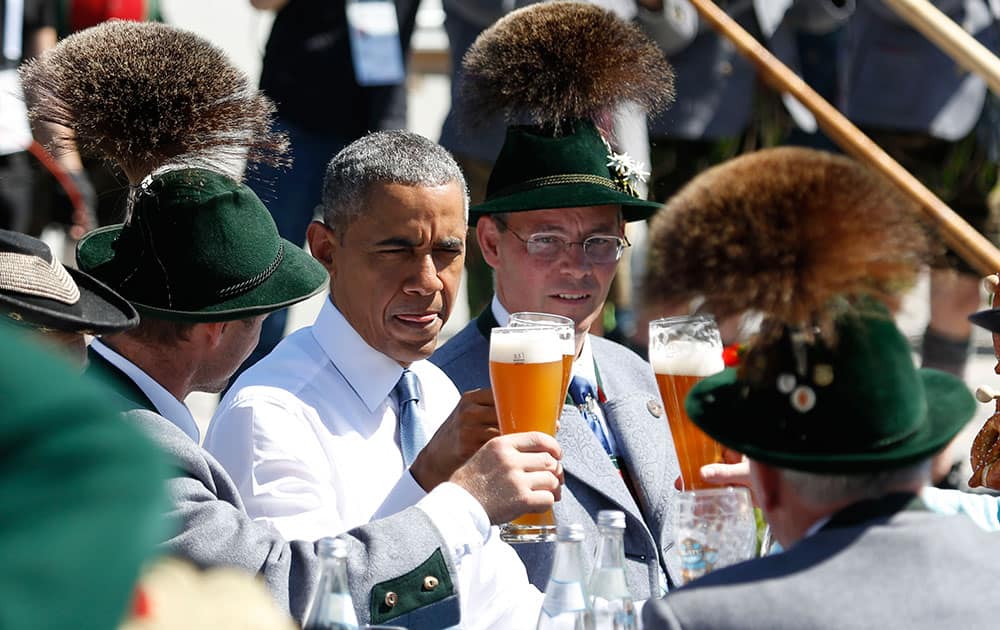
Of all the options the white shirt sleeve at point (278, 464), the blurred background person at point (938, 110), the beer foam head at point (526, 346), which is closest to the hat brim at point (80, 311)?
the white shirt sleeve at point (278, 464)

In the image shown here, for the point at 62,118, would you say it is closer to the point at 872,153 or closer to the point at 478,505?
the point at 478,505

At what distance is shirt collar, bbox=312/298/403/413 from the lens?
3393 mm

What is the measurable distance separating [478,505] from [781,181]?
3.06 ft

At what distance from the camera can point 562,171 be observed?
12.9 feet

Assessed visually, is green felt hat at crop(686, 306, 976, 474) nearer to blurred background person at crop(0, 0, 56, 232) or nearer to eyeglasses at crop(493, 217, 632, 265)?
eyeglasses at crop(493, 217, 632, 265)

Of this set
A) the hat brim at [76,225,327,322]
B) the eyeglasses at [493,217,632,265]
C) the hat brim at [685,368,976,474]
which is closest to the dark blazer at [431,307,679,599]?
the eyeglasses at [493,217,632,265]

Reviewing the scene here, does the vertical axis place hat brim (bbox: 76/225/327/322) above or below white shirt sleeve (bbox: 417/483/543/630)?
above

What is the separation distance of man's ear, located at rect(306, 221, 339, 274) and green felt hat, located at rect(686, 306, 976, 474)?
5.43 feet

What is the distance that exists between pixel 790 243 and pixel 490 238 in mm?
2156

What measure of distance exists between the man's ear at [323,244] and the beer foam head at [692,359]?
1.12 meters

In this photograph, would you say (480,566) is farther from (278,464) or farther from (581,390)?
(581,390)

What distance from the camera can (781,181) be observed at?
7.01 feet

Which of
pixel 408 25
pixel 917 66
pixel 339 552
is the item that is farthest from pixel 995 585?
pixel 917 66

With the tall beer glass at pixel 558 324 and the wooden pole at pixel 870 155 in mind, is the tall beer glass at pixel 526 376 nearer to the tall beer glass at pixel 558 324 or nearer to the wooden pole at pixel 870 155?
the tall beer glass at pixel 558 324
